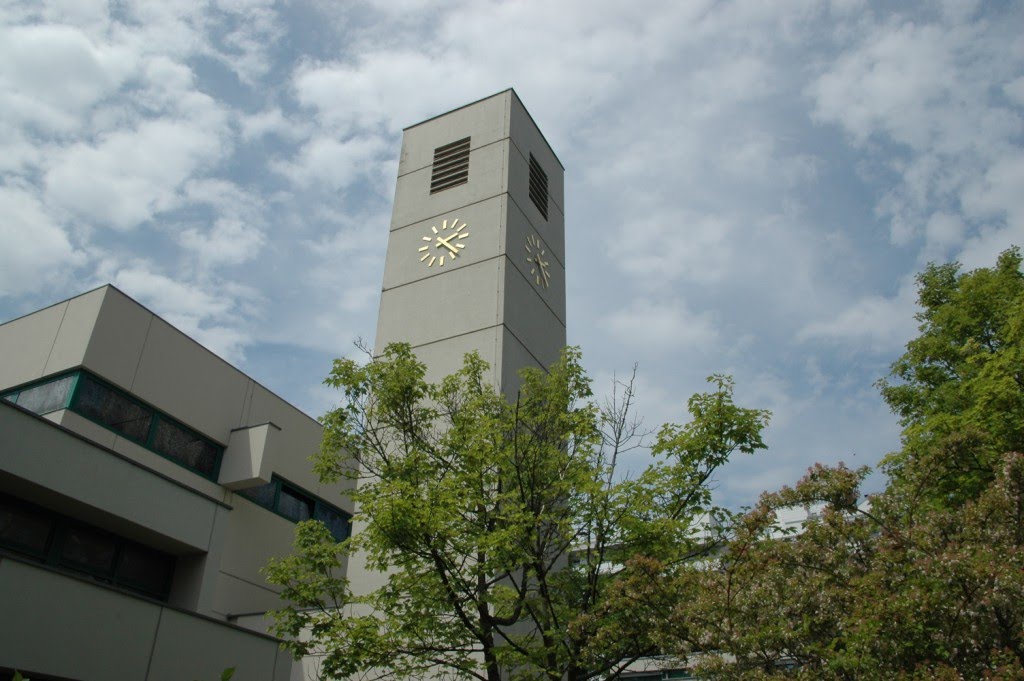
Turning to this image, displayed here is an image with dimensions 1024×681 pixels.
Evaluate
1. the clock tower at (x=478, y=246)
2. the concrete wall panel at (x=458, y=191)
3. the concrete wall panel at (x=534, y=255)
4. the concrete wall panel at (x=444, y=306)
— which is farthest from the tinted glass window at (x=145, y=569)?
the concrete wall panel at (x=458, y=191)

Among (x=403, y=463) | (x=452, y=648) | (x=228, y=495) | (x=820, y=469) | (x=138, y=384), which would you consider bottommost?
(x=452, y=648)

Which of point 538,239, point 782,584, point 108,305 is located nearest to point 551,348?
point 538,239

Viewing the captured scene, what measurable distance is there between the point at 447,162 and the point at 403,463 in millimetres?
12534

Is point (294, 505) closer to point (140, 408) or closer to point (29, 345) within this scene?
point (140, 408)

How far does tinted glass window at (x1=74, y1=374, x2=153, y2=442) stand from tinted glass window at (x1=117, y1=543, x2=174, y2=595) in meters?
2.34

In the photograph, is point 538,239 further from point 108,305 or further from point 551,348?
point 108,305

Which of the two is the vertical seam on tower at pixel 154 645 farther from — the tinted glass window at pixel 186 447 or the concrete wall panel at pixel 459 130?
the concrete wall panel at pixel 459 130

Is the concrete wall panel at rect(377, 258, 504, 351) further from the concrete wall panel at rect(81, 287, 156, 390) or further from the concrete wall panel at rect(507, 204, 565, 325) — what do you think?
the concrete wall panel at rect(81, 287, 156, 390)

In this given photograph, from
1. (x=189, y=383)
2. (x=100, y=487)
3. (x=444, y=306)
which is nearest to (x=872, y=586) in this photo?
(x=100, y=487)

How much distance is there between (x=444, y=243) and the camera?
2197 cm

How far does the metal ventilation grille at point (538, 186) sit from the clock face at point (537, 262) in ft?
5.00

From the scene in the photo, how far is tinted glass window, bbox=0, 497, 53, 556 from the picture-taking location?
13633 mm

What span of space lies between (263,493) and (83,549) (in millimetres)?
5349

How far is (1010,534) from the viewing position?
9438 mm
